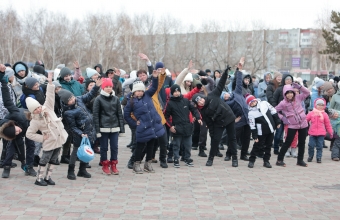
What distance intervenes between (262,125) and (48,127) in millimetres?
4276

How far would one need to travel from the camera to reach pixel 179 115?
8648mm

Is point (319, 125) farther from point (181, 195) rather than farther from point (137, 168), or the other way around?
point (181, 195)

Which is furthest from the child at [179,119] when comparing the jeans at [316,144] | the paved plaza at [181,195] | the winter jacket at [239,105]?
the jeans at [316,144]

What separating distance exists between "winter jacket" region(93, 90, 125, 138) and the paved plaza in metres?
0.88

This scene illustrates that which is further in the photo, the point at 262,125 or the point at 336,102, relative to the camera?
the point at 336,102

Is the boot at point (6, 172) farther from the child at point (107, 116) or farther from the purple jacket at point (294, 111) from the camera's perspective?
the purple jacket at point (294, 111)

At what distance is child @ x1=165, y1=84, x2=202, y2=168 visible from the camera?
8633 millimetres

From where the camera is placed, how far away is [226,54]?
54.7m

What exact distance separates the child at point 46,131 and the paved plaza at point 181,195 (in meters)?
0.32

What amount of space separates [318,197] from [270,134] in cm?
235

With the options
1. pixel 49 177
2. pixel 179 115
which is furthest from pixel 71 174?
pixel 179 115

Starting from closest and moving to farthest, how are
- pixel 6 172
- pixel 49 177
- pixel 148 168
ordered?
1. pixel 49 177
2. pixel 6 172
3. pixel 148 168

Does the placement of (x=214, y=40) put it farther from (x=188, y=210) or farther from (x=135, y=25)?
(x=188, y=210)

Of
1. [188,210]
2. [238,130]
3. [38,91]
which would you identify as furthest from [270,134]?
[38,91]
